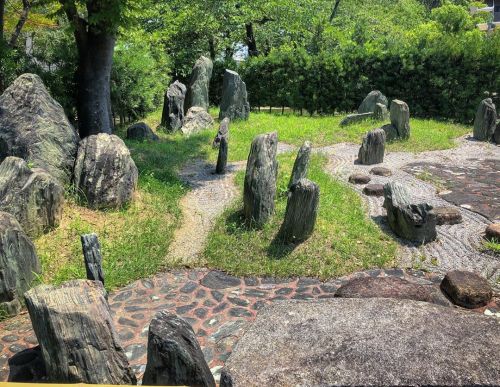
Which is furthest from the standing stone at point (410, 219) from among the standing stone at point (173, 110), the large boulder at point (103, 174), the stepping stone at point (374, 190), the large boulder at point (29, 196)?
the standing stone at point (173, 110)

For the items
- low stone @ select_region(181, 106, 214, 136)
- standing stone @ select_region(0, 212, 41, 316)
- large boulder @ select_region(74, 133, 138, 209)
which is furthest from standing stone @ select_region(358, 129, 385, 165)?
standing stone @ select_region(0, 212, 41, 316)

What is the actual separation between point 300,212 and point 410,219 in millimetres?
1759

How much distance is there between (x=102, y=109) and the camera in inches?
436

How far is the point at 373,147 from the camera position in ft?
38.2

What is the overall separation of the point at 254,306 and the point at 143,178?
461cm

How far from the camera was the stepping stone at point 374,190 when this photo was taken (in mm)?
9344

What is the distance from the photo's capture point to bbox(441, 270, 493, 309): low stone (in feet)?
18.4

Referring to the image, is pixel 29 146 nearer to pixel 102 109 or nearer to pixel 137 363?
pixel 102 109

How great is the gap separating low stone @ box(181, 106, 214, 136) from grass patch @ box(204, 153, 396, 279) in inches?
272

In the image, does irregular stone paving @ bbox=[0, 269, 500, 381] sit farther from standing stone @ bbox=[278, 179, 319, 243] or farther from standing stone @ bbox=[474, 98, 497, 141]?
standing stone @ bbox=[474, 98, 497, 141]

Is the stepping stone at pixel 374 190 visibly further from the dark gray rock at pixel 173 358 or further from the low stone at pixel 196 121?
the low stone at pixel 196 121

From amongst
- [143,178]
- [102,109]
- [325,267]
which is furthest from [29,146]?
[325,267]

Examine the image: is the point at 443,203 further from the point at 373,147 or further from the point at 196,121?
the point at 196,121

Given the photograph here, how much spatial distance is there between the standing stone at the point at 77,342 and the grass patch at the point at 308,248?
2.70 meters
